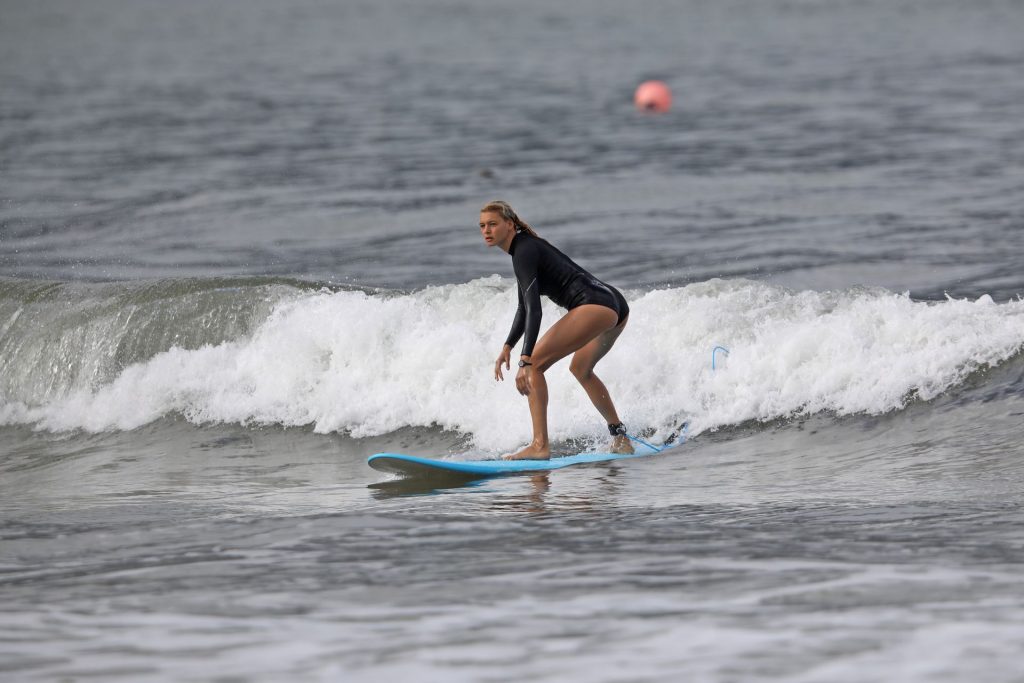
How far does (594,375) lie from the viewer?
955 cm

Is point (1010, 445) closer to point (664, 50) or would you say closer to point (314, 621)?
point (314, 621)

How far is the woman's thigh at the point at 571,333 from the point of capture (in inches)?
359

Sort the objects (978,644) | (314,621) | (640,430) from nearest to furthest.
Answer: (978,644) → (314,621) → (640,430)

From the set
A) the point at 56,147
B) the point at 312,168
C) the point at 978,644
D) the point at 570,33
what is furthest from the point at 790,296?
the point at 570,33

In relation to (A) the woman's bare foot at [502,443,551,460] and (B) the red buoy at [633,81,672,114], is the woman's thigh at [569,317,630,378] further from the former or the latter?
(B) the red buoy at [633,81,672,114]

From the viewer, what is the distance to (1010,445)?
359 inches

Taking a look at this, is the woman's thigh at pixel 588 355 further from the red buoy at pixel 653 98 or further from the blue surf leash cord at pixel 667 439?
the red buoy at pixel 653 98

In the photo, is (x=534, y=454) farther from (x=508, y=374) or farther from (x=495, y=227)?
(x=508, y=374)

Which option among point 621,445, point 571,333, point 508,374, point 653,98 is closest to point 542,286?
point 571,333

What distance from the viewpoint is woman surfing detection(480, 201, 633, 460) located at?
899 centimetres

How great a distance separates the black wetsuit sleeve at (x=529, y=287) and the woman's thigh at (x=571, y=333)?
0.32ft

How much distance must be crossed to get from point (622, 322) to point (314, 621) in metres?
4.16

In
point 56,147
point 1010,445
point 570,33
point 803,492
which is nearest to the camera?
point 803,492

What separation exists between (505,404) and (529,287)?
7.72 ft
